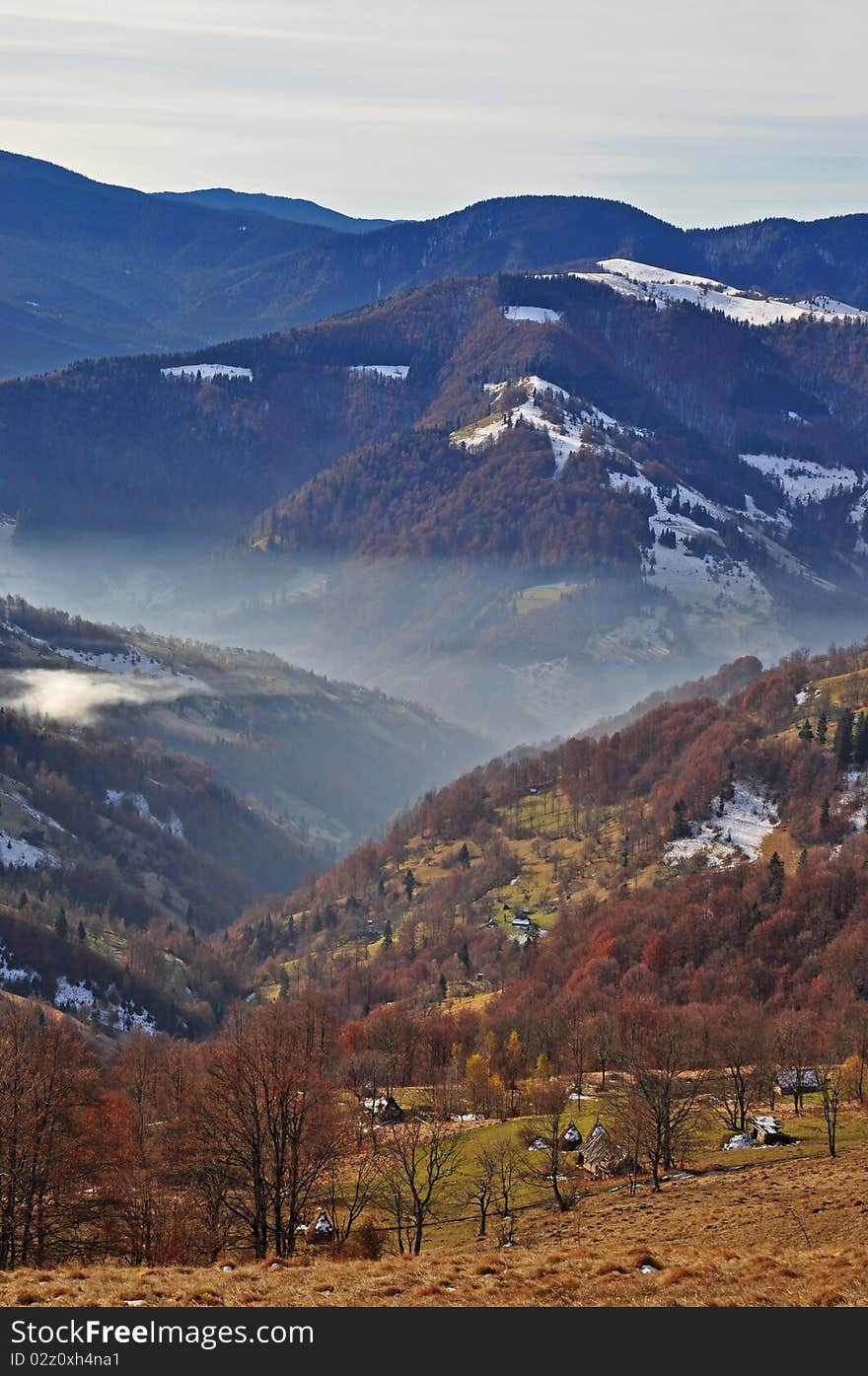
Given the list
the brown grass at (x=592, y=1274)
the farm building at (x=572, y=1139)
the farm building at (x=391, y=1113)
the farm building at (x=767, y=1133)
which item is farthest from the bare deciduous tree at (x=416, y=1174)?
the farm building at (x=767, y=1133)

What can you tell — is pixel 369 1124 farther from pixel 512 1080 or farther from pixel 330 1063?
pixel 512 1080

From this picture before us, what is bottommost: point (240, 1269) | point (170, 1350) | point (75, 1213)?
point (75, 1213)

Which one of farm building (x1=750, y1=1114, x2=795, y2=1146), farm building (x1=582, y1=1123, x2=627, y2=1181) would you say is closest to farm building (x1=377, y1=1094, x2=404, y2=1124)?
farm building (x1=582, y1=1123, x2=627, y2=1181)

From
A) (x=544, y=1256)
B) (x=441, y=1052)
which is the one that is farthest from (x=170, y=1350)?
(x=441, y=1052)

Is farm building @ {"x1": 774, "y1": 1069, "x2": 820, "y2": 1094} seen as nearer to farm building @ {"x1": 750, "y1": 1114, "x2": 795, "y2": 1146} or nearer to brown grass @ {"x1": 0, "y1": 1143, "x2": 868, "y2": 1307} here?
farm building @ {"x1": 750, "y1": 1114, "x2": 795, "y2": 1146}

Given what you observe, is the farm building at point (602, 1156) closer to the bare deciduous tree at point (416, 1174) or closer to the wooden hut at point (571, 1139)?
the wooden hut at point (571, 1139)
